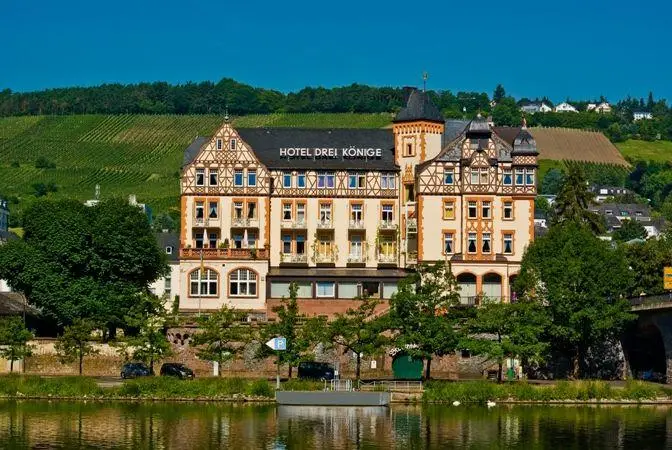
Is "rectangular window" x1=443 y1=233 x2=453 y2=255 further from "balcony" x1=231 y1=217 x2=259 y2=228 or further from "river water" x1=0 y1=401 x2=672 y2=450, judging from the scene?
"river water" x1=0 y1=401 x2=672 y2=450

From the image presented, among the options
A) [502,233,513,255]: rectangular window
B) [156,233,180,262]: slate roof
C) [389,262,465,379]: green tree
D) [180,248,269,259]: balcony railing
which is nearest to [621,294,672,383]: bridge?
[389,262,465,379]: green tree

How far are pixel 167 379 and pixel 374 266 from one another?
28955mm

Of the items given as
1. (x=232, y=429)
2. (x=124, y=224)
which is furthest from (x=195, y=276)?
(x=232, y=429)

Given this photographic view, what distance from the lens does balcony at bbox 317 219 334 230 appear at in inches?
4732

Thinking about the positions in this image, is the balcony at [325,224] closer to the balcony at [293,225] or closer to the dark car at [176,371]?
the balcony at [293,225]

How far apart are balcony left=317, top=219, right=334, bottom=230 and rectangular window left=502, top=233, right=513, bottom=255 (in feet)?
45.5

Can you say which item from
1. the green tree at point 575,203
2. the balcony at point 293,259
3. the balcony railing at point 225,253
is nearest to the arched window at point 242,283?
the balcony railing at point 225,253

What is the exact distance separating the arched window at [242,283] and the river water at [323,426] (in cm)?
2559

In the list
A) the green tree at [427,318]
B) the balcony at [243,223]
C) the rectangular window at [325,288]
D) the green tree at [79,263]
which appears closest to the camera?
the green tree at [427,318]

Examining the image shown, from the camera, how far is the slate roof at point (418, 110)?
399 feet

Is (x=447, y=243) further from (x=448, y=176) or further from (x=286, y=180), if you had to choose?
(x=286, y=180)

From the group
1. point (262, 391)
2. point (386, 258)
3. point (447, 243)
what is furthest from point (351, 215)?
point (262, 391)

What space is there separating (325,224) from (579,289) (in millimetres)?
23880

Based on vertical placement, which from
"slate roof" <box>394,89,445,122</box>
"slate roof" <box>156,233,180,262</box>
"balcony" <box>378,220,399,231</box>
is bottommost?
"balcony" <box>378,220,399,231</box>
